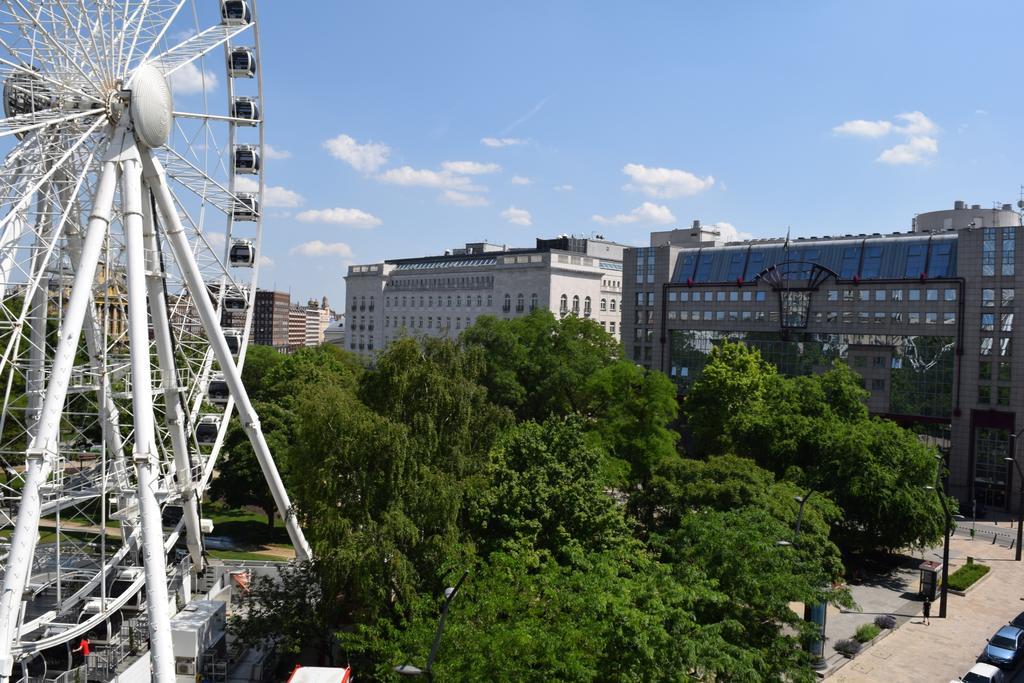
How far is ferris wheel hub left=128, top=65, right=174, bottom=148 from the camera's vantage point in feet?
93.7

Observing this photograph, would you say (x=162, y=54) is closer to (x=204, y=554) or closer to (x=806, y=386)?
(x=204, y=554)

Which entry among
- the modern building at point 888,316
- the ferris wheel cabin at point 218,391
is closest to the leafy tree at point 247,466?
the ferris wheel cabin at point 218,391

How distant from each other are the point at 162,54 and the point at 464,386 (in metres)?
17.2

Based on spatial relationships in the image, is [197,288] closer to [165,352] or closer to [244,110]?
[165,352]

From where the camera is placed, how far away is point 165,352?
3062 centimetres

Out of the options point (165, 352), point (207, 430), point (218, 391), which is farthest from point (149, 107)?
point (207, 430)

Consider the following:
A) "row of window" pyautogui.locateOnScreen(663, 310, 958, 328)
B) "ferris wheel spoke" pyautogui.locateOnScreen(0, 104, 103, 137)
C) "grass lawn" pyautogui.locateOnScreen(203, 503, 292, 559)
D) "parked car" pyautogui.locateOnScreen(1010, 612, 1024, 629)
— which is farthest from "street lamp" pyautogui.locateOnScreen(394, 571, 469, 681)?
"row of window" pyautogui.locateOnScreen(663, 310, 958, 328)

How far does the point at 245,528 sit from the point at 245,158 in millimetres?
31078

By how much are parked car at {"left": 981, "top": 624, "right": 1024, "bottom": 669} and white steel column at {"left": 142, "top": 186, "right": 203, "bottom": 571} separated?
103 feet

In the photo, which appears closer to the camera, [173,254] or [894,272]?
[173,254]

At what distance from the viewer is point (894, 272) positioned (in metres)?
78.5

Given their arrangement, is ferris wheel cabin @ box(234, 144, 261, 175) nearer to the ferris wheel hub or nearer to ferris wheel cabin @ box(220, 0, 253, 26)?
ferris wheel cabin @ box(220, 0, 253, 26)

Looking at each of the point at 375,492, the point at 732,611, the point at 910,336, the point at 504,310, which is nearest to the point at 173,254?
the point at 375,492

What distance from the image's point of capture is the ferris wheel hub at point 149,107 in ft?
93.7
